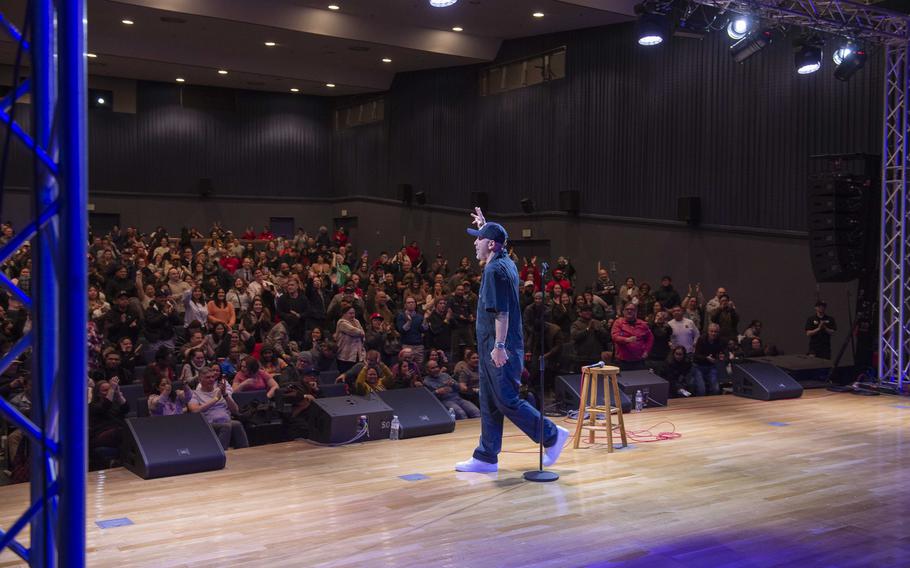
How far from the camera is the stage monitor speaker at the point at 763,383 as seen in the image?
1047 cm

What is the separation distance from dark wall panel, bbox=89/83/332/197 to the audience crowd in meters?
8.59

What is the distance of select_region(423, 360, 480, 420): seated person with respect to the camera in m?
9.25

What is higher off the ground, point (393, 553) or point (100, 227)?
point (100, 227)

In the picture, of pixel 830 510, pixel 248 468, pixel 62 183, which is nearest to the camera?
pixel 62 183

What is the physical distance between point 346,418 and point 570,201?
1020cm

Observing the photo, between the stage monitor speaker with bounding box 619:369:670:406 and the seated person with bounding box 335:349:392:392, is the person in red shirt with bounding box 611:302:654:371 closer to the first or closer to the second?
the stage monitor speaker with bounding box 619:369:670:406

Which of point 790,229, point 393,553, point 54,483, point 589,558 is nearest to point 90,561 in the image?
point 393,553

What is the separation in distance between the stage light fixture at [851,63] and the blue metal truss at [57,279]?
10.8 meters

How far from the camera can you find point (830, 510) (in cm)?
575

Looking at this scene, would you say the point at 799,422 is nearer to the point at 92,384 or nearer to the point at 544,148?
the point at 92,384

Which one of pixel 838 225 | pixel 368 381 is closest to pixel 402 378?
pixel 368 381

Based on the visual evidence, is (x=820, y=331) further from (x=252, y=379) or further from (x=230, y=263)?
(x=230, y=263)

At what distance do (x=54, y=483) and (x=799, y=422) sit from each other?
25.7 ft

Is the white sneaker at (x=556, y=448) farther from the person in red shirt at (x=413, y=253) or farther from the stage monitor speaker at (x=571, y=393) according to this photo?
the person in red shirt at (x=413, y=253)
